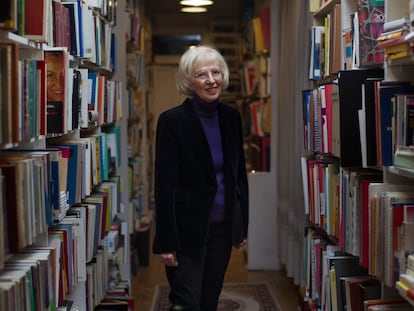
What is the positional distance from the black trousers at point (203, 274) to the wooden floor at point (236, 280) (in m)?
1.45

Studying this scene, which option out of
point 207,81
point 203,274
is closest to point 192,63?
point 207,81

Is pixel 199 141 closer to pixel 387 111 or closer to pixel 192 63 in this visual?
pixel 192 63

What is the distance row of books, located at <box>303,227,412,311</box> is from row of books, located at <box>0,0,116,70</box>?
4.73 feet

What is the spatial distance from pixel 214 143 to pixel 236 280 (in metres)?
2.40

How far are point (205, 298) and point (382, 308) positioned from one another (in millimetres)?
820

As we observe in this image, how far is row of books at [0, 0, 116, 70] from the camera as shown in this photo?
1.99 metres

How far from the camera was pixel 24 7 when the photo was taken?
2066 millimetres

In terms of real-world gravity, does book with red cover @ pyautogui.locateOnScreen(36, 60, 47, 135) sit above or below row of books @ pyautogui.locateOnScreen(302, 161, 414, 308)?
above

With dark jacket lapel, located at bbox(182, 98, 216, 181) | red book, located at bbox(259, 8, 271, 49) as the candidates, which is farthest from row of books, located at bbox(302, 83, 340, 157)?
red book, located at bbox(259, 8, 271, 49)

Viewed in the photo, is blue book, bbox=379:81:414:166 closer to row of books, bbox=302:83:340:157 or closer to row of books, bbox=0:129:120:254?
row of books, bbox=302:83:340:157

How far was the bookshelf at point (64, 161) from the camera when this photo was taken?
6.03 ft

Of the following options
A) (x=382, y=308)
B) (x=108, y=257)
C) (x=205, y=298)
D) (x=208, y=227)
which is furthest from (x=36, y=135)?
(x=108, y=257)

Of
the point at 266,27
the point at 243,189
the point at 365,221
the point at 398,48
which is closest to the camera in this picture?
the point at 398,48

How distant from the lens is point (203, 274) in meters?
2.78
